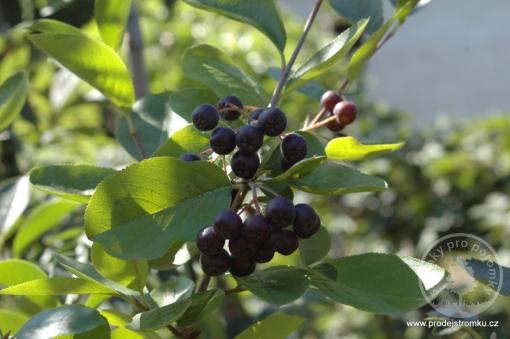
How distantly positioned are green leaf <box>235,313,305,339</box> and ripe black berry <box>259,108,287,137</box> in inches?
9.1

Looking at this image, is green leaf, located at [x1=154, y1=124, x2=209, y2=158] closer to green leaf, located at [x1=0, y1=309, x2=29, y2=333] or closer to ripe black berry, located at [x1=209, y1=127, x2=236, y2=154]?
ripe black berry, located at [x1=209, y1=127, x2=236, y2=154]

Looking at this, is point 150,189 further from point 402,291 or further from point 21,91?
point 21,91

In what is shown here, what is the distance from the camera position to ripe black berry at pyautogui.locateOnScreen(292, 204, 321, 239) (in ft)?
2.71

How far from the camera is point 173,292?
0.93 m

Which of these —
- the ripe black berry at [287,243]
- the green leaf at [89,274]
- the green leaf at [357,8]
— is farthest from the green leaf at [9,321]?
the green leaf at [357,8]

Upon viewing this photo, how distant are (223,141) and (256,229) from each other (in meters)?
0.10

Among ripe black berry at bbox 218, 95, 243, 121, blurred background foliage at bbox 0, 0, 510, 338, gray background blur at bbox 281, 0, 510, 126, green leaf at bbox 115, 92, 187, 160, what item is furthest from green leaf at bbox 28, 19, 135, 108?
gray background blur at bbox 281, 0, 510, 126

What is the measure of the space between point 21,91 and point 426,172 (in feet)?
8.03

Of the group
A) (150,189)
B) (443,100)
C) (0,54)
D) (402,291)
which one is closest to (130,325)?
(150,189)

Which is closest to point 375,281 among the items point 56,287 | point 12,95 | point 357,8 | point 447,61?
point 56,287

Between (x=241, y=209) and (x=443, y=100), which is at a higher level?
(x=241, y=209)

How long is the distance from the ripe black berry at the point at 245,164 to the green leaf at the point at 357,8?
1.11ft

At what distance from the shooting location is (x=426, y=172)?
3408 mm

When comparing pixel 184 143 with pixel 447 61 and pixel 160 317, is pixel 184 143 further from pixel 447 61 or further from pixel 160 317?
pixel 447 61
